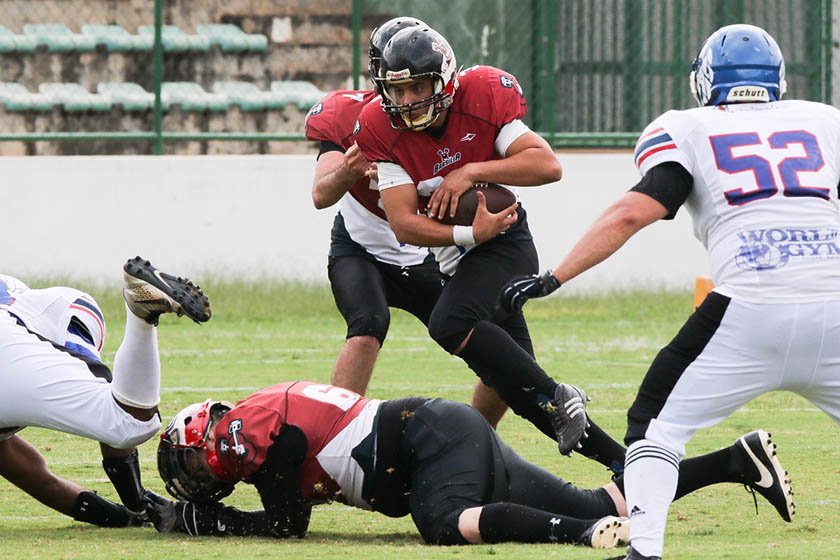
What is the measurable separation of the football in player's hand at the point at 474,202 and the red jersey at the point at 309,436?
916 mm

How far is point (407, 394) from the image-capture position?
8164 mm

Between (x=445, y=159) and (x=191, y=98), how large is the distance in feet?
28.1

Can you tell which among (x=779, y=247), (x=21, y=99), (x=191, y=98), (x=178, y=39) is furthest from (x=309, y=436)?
(x=178, y=39)

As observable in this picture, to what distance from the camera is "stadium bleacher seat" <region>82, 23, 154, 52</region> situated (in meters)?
13.4

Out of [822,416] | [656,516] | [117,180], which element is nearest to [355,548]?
[656,516]

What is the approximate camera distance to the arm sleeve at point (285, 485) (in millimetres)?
4742

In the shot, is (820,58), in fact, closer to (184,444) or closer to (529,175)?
(529,175)

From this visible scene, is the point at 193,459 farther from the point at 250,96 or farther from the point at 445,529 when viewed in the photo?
the point at 250,96

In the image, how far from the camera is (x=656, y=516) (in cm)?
405

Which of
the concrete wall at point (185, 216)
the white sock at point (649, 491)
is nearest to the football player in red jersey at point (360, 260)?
the white sock at point (649, 491)

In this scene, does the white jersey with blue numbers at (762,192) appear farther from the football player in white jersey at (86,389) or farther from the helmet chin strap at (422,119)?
the football player in white jersey at (86,389)

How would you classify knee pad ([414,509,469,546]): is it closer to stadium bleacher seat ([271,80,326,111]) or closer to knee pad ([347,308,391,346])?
knee pad ([347,308,391,346])

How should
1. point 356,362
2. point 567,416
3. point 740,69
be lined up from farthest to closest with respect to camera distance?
point 356,362 < point 567,416 < point 740,69

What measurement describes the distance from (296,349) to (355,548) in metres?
5.49
